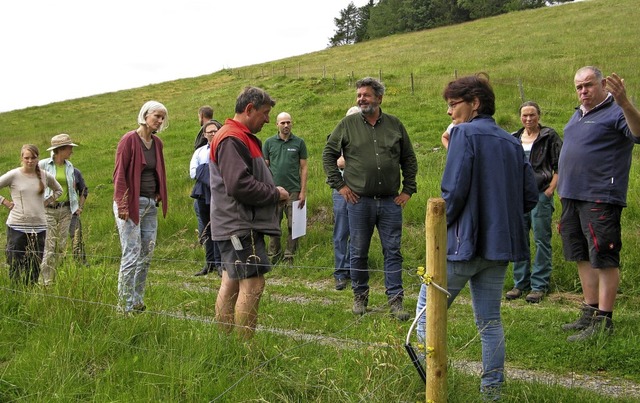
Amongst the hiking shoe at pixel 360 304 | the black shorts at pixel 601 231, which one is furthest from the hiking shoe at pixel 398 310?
the black shorts at pixel 601 231

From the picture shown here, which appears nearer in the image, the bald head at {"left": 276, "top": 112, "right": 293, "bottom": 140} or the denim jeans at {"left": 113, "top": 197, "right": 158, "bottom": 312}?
the denim jeans at {"left": 113, "top": 197, "right": 158, "bottom": 312}

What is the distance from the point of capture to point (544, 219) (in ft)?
23.2

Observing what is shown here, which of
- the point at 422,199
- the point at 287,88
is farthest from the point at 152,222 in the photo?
the point at 287,88

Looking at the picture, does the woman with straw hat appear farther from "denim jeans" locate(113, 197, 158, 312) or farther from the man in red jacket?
the man in red jacket

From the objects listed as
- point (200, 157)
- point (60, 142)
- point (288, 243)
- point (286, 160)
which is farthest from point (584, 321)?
point (60, 142)

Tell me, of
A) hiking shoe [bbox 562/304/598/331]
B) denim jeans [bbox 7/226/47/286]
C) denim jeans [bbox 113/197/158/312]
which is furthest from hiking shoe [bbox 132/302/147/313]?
hiking shoe [bbox 562/304/598/331]

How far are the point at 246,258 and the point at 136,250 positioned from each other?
1.74m

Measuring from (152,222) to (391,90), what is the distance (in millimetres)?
17242

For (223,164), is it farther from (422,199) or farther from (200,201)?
(422,199)

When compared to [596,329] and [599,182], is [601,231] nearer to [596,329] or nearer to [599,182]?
[599,182]

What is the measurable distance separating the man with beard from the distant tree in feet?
293

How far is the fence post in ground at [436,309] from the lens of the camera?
3.33m

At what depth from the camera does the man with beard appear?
6176mm

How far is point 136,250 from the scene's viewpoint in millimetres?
5938
